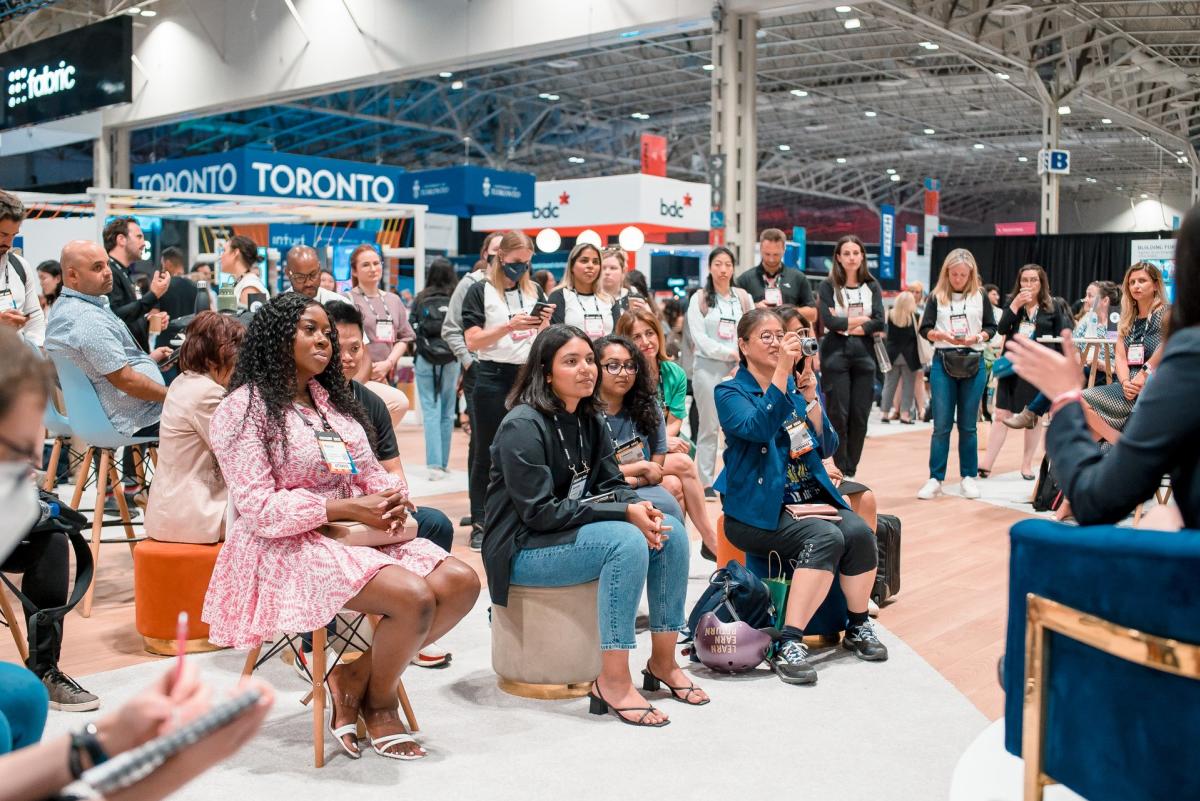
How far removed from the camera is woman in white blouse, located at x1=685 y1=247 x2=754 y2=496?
6.40m

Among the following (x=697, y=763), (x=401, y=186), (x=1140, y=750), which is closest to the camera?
(x=1140, y=750)

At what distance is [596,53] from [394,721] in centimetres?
1466

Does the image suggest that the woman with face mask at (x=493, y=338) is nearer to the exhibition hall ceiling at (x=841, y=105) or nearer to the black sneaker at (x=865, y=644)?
the black sneaker at (x=865, y=644)

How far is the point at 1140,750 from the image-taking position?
1809 millimetres

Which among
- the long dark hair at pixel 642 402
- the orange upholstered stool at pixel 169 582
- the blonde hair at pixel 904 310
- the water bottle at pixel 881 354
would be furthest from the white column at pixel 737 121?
the orange upholstered stool at pixel 169 582

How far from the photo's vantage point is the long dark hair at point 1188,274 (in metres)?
1.79

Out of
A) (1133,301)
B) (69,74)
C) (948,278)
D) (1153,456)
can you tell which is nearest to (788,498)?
(1153,456)

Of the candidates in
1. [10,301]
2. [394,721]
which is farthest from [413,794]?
[10,301]

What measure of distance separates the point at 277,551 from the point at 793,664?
1.65m

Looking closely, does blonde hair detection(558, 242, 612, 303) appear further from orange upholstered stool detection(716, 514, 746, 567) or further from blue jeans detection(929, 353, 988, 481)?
blue jeans detection(929, 353, 988, 481)

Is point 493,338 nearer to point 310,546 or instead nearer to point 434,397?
point 310,546

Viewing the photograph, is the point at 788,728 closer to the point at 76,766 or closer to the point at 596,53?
the point at 76,766

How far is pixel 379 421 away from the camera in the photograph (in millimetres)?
3604

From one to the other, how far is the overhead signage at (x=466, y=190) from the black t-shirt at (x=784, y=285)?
759cm
